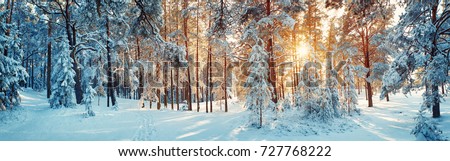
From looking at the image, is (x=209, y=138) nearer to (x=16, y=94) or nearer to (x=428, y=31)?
(x=428, y=31)

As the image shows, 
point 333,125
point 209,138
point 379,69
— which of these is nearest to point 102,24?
point 209,138

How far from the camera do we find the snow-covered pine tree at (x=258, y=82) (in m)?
8.10

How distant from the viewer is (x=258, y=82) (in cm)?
821

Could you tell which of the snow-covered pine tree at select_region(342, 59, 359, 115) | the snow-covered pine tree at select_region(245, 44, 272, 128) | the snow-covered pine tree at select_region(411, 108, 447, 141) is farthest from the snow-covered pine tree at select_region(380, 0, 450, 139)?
the snow-covered pine tree at select_region(245, 44, 272, 128)

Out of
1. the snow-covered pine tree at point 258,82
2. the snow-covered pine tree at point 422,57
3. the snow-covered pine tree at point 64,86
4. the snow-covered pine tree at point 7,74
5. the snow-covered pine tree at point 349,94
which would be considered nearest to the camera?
the snow-covered pine tree at point 422,57

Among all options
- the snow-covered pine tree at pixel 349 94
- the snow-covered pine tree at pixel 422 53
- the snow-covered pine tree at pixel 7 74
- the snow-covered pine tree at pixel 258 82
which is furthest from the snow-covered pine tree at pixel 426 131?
the snow-covered pine tree at pixel 7 74

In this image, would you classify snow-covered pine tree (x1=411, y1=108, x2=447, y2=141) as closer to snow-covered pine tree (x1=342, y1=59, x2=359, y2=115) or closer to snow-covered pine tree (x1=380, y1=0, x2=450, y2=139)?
snow-covered pine tree (x1=380, y1=0, x2=450, y2=139)

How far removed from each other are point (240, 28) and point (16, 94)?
11.8 meters

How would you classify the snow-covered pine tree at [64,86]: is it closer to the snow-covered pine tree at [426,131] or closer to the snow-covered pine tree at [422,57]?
the snow-covered pine tree at [426,131]

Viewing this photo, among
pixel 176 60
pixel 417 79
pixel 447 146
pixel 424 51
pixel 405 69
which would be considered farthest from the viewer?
pixel 417 79

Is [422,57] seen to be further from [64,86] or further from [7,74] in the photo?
[64,86]

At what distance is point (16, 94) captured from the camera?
10.4 metres

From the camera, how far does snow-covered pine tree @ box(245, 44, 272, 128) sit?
810cm

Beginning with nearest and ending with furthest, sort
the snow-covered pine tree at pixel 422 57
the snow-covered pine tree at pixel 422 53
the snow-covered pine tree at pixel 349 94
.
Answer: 1. the snow-covered pine tree at pixel 422 57
2. the snow-covered pine tree at pixel 422 53
3. the snow-covered pine tree at pixel 349 94
